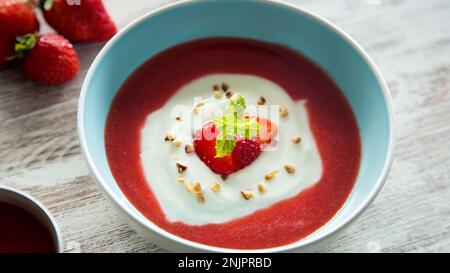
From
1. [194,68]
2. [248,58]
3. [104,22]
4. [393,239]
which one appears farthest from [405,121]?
[104,22]

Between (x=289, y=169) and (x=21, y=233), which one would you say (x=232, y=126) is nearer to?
(x=289, y=169)

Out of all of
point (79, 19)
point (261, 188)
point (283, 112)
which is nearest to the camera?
point (261, 188)

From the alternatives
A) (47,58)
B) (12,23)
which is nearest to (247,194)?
(47,58)

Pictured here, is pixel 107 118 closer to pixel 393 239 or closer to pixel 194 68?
pixel 194 68

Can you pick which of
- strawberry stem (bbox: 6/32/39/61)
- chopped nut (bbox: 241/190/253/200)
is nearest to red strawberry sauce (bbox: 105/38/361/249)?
chopped nut (bbox: 241/190/253/200)

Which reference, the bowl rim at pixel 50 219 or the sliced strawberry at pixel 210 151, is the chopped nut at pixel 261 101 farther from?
the bowl rim at pixel 50 219

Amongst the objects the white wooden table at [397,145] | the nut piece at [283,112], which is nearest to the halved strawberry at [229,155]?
the nut piece at [283,112]
